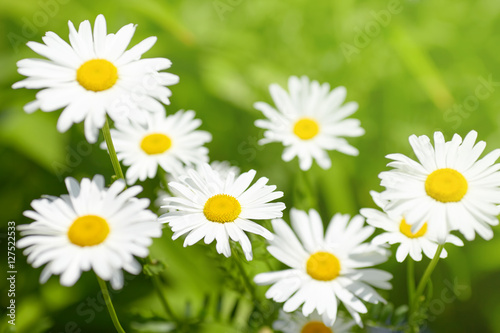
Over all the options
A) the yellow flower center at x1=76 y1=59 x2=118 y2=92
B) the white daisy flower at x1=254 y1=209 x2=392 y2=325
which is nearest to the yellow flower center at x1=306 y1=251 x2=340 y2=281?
the white daisy flower at x1=254 y1=209 x2=392 y2=325

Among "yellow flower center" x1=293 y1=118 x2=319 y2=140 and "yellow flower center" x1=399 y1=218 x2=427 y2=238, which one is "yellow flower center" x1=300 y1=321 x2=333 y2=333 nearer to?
"yellow flower center" x1=399 y1=218 x2=427 y2=238

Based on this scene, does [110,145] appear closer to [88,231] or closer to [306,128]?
[88,231]

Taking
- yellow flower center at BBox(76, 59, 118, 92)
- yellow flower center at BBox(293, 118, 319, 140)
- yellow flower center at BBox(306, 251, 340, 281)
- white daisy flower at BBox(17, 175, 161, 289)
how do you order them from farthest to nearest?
yellow flower center at BBox(293, 118, 319, 140) < yellow flower center at BBox(306, 251, 340, 281) < yellow flower center at BBox(76, 59, 118, 92) < white daisy flower at BBox(17, 175, 161, 289)

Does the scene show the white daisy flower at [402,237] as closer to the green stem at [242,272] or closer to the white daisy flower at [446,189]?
the white daisy flower at [446,189]

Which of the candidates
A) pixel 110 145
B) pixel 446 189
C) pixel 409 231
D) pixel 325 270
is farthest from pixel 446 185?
pixel 110 145

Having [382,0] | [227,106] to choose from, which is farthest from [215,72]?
[382,0]
